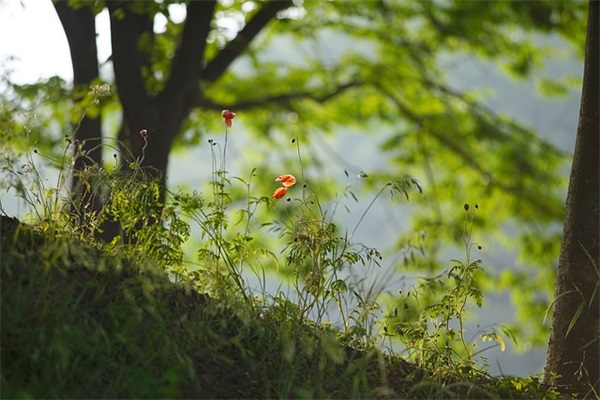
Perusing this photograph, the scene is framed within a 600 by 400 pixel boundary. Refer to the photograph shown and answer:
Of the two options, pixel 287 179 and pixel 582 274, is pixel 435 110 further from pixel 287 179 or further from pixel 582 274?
pixel 287 179

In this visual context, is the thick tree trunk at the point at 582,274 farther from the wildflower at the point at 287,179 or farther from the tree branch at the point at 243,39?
the tree branch at the point at 243,39

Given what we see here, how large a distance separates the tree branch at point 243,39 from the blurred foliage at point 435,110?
4.33 feet

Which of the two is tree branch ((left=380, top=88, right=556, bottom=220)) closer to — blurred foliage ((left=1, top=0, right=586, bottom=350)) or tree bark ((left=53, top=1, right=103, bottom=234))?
blurred foliage ((left=1, top=0, right=586, bottom=350))

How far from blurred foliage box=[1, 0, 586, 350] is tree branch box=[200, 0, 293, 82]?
4.33ft

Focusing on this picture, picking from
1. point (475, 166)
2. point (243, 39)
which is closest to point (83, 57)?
point (243, 39)

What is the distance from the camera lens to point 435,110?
1239 centimetres

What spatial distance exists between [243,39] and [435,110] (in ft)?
16.7

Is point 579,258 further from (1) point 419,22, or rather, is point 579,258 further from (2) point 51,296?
(1) point 419,22

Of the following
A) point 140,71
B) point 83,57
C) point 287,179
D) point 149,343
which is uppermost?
point 83,57

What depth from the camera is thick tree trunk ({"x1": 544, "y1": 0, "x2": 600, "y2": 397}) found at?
412 centimetres

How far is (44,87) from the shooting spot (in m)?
7.96

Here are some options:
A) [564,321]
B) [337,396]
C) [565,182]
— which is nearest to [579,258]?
[564,321]

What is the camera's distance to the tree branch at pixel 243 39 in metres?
8.10

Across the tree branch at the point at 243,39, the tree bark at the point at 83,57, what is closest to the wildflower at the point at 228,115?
the tree bark at the point at 83,57
